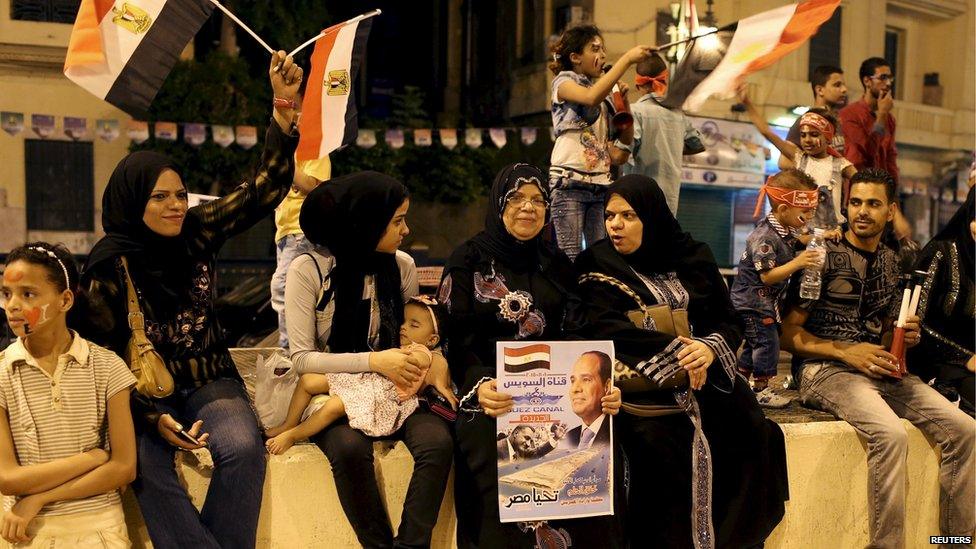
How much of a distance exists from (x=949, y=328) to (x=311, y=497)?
342 cm

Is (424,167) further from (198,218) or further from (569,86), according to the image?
(198,218)

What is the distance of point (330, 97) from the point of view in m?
4.46

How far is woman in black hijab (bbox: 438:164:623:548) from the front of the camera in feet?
12.0

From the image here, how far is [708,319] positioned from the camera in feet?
13.7

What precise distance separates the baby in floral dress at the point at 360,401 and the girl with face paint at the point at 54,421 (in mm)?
598

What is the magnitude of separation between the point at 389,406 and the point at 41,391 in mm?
1205

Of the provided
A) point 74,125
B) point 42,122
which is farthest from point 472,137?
Answer: point 42,122

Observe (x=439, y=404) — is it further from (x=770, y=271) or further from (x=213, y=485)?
(x=770, y=271)

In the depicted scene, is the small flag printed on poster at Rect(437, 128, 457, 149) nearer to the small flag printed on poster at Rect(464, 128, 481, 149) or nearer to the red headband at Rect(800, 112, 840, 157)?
the small flag printed on poster at Rect(464, 128, 481, 149)

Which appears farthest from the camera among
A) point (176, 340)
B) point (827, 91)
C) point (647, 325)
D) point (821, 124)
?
point (827, 91)

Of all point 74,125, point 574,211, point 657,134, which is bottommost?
point 574,211

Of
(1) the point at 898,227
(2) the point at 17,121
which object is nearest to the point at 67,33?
(2) the point at 17,121

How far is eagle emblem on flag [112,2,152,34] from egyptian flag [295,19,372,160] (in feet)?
2.67

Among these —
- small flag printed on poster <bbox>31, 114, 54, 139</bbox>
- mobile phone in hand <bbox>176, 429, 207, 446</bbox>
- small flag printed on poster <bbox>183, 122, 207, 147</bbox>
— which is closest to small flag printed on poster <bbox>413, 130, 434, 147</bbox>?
small flag printed on poster <bbox>183, 122, 207, 147</bbox>
